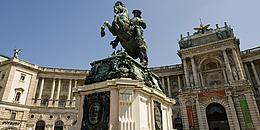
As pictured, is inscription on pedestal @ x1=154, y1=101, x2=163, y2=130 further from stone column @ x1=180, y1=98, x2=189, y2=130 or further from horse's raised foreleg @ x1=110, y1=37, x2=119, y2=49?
stone column @ x1=180, y1=98, x2=189, y2=130

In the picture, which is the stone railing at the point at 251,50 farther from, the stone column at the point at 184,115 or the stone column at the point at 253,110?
the stone column at the point at 184,115

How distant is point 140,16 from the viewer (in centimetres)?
908

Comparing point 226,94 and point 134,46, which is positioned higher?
point 226,94

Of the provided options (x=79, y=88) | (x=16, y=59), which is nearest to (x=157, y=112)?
(x=79, y=88)

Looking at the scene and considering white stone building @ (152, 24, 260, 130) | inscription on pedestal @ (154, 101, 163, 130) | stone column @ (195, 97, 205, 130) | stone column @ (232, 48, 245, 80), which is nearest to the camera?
inscription on pedestal @ (154, 101, 163, 130)

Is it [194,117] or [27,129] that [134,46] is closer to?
[194,117]

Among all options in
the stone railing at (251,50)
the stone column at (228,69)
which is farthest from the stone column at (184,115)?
the stone railing at (251,50)

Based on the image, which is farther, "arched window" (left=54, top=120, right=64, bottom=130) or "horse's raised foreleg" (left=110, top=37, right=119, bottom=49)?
"arched window" (left=54, top=120, right=64, bottom=130)

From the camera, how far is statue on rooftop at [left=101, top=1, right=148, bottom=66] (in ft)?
26.2

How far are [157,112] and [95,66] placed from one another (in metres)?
2.77

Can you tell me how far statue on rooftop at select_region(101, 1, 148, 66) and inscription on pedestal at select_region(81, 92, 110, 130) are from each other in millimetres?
2635

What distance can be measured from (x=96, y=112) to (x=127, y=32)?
3.60m

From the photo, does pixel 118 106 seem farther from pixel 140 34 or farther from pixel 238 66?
pixel 238 66

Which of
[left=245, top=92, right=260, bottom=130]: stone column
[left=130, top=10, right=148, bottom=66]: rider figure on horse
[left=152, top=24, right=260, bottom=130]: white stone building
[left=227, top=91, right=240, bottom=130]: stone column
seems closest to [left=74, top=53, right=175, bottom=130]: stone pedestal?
[left=130, top=10, right=148, bottom=66]: rider figure on horse
